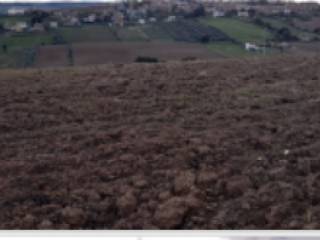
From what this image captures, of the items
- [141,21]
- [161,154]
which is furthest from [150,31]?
[161,154]

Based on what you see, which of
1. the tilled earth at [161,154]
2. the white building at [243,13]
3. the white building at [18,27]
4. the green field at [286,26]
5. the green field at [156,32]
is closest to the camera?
the tilled earth at [161,154]

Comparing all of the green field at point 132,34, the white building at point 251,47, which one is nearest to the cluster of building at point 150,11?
the green field at point 132,34

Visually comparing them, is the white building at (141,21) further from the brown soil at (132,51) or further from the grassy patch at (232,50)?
the grassy patch at (232,50)

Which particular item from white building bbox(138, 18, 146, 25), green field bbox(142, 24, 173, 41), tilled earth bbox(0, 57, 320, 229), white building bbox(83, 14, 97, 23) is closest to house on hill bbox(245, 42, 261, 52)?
green field bbox(142, 24, 173, 41)

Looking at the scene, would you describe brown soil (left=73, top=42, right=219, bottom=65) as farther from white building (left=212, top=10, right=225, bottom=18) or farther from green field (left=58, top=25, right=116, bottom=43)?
white building (left=212, top=10, right=225, bottom=18)

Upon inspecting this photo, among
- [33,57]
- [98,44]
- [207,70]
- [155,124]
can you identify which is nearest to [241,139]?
[155,124]

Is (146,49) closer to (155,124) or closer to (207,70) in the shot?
(207,70)
